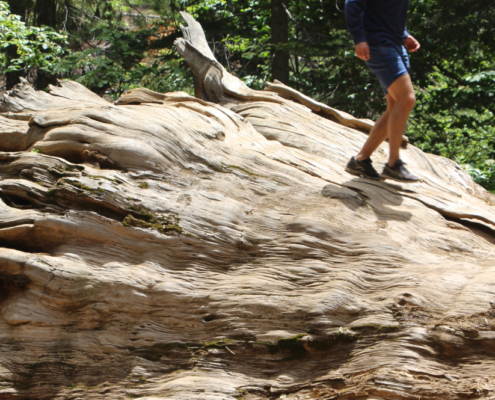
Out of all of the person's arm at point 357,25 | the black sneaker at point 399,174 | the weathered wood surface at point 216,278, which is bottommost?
the weathered wood surface at point 216,278

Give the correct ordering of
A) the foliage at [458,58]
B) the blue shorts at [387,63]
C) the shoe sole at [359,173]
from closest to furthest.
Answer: the blue shorts at [387,63], the shoe sole at [359,173], the foliage at [458,58]

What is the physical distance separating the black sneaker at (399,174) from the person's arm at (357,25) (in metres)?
1.14

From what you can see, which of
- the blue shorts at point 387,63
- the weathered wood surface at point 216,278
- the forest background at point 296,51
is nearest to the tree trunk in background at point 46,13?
the forest background at point 296,51

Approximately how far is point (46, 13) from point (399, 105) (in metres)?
12.1

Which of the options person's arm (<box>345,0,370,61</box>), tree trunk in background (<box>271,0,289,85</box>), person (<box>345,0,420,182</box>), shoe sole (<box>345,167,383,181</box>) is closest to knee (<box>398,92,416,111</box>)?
person (<box>345,0,420,182</box>)

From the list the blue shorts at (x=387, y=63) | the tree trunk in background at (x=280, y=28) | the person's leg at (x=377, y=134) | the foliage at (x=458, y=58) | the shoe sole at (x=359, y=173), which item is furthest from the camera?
the tree trunk in background at (x=280, y=28)

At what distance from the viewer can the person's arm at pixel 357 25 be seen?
3.91 m

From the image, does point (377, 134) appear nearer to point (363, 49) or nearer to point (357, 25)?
point (363, 49)

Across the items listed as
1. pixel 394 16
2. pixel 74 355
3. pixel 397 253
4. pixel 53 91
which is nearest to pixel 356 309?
pixel 397 253

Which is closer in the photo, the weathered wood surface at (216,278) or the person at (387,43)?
the weathered wood surface at (216,278)

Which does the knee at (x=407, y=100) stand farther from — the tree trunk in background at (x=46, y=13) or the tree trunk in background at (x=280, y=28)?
the tree trunk in background at (x=46, y=13)

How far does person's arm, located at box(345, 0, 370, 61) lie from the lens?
391 cm

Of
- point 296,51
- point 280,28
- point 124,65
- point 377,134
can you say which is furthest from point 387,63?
point 124,65

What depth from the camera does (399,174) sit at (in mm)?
4531
